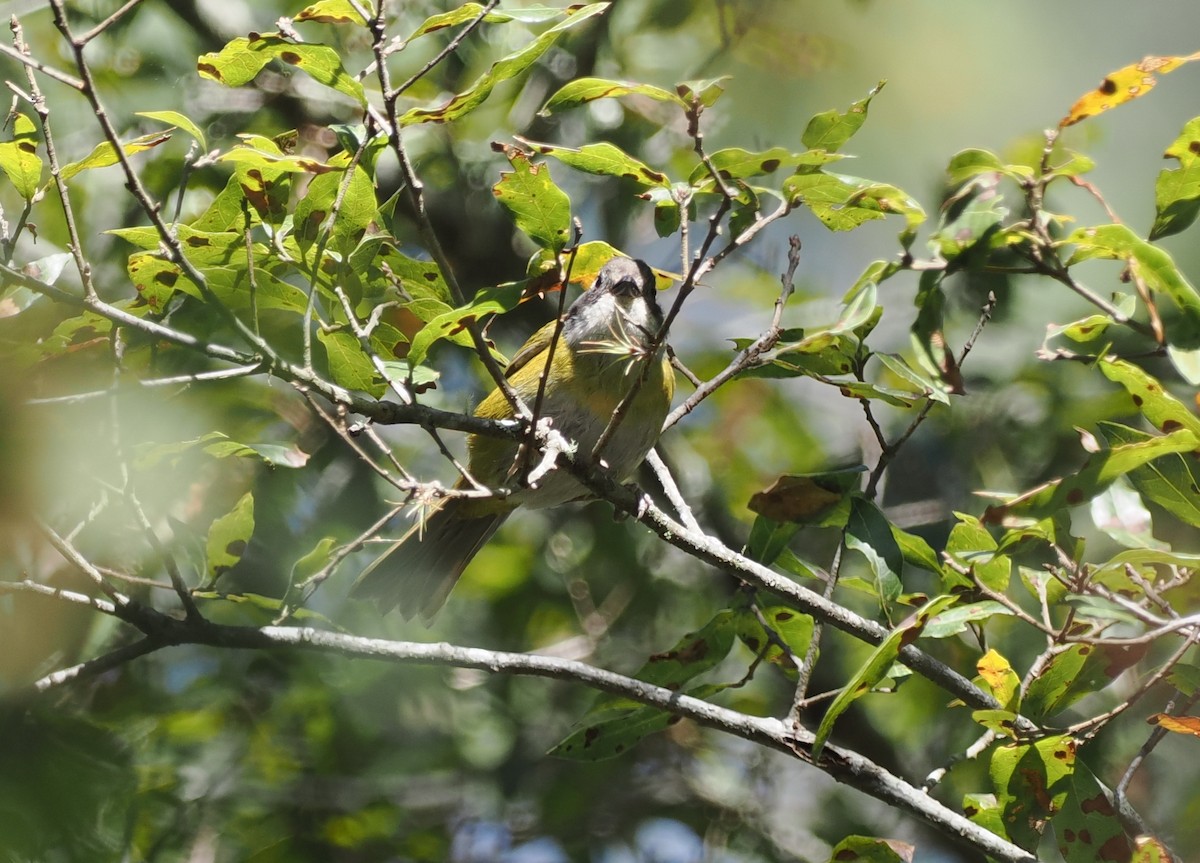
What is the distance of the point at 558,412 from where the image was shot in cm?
388

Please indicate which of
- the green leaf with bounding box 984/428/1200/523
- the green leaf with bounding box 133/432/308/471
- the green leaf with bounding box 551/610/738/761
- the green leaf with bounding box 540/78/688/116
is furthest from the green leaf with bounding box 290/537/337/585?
the green leaf with bounding box 984/428/1200/523

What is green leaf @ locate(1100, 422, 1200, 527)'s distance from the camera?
2.25 meters

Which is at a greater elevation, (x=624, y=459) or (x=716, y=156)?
(x=716, y=156)

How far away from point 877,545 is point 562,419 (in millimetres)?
1417

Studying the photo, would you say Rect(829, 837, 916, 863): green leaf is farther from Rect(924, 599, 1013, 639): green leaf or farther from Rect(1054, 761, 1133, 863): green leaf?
Rect(924, 599, 1013, 639): green leaf

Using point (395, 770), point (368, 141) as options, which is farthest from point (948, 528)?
point (368, 141)

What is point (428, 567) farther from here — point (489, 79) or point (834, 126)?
point (834, 126)

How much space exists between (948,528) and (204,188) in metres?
3.62

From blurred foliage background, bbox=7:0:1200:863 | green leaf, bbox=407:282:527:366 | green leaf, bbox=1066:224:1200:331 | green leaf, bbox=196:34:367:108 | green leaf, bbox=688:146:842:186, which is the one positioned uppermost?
green leaf, bbox=196:34:367:108

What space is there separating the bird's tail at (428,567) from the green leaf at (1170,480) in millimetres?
2678

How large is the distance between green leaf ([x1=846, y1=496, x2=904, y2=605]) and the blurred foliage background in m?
2.12

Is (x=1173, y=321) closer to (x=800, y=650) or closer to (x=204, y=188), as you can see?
(x=800, y=650)

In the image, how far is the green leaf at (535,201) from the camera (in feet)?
7.54

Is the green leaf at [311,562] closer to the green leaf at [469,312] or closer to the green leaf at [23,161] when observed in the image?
the green leaf at [469,312]
